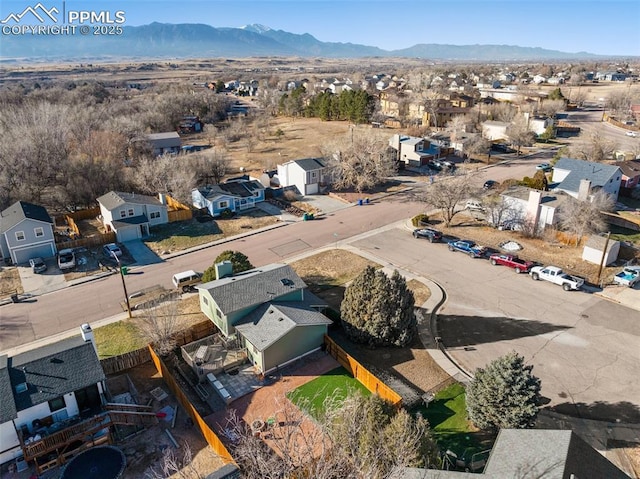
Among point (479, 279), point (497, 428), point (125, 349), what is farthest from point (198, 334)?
point (479, 279)

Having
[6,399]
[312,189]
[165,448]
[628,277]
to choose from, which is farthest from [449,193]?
[6,399]

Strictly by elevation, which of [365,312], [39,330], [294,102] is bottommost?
[39,330]

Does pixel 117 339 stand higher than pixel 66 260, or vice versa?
pixel 66 260

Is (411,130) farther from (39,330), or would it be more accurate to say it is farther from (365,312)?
(39,330)

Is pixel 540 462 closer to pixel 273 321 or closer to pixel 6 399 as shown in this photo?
pixel 273 321

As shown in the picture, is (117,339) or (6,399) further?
(117,339)

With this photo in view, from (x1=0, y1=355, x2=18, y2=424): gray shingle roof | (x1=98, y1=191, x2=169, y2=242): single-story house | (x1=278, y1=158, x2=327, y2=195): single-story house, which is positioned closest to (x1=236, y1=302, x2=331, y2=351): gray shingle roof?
(x1=0, y1=355, x2=18, y2=424): gray shingle roof

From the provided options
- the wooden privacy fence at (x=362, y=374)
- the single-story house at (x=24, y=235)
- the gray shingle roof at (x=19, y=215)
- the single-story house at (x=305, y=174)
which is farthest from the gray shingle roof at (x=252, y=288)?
the single-story house at (x=305, y=174)
